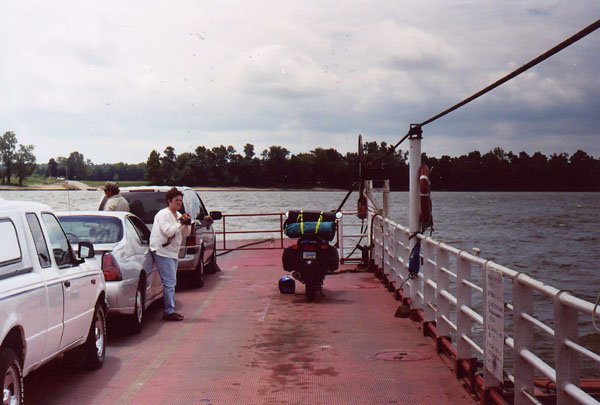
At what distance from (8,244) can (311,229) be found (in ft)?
28.1

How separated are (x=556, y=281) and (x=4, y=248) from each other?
33.8m

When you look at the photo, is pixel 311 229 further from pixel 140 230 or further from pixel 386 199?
pixel 140 230

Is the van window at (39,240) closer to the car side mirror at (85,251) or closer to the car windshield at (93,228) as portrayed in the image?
the car side mirror at (85,251)

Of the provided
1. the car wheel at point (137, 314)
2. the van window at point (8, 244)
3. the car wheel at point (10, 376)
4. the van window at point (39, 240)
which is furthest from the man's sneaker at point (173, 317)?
the car wheel at point (10, 376)

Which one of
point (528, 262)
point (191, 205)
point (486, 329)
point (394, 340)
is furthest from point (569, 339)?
point (528, 262)

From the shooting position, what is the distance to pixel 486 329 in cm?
705

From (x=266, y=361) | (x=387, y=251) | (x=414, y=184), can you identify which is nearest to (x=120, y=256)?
(x=266, y=361)

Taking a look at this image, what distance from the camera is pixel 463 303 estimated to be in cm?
827

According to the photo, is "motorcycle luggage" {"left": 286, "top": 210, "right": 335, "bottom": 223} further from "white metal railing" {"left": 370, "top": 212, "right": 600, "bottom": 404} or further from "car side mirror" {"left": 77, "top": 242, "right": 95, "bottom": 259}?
"car side mirror" {"left": 77, "top": 242, "right": 95, "bottom": 259}

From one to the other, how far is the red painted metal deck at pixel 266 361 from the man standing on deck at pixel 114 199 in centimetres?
226

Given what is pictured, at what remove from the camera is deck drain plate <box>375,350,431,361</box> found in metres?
9.25

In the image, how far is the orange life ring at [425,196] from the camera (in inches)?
438

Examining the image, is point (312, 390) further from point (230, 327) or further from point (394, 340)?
point (230, 327)

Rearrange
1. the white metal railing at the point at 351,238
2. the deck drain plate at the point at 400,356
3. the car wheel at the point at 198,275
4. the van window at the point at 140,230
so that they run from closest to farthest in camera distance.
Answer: the deck drain plate at the point at 400,356
the van window at the point at 140,230
the car wheel at the point at 198,275
the white metal railing at the point at 351,238
